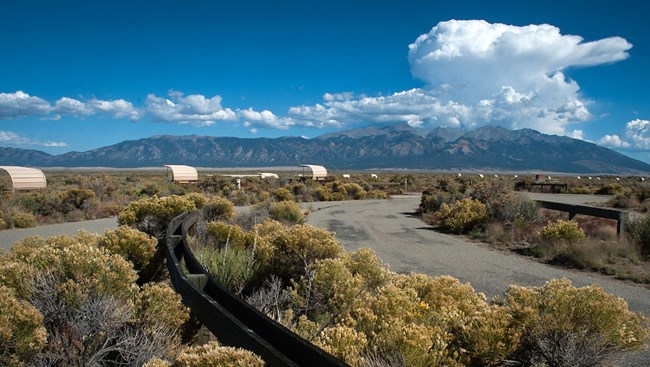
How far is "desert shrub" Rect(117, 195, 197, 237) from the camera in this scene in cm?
959

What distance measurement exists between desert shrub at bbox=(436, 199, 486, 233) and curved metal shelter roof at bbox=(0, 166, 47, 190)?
23217 millimetres

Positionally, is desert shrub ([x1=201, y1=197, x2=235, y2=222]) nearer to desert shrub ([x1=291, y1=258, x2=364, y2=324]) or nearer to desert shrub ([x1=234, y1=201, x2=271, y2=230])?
desert shrub ([x1=234, y1=201, x2=271, y2=230])

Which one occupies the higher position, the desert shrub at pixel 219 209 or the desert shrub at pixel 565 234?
the desert shrub at pixel 219 209

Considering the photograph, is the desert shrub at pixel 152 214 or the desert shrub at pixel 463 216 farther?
the desert shrub at pixel 463 216

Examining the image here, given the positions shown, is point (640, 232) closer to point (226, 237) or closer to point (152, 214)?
point (226, 237)

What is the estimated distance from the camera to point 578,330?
3.79m

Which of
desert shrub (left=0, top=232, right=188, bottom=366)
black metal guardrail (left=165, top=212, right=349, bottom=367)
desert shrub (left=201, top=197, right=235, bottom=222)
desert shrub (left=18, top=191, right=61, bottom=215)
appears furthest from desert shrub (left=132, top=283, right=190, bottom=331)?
desert shrub (left=18, top=191, right=61, bottom=215)

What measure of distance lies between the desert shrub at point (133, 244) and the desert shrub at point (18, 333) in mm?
3104

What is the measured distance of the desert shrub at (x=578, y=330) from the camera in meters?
3.69

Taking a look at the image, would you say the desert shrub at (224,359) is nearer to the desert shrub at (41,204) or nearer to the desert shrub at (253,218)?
the desert shrub at (253,218)

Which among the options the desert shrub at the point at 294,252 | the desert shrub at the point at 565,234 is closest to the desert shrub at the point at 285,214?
the desert shrub at the point at 565,234

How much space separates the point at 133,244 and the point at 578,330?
5.53 metres

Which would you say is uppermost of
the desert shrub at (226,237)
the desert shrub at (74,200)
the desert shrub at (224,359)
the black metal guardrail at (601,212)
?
the desert shrub at (224,359)

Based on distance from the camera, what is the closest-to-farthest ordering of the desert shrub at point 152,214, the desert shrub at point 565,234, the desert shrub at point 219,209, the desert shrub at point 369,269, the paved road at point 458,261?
the desert shrub at point 369,269, the paved road at point 458,261, the desert shrub at point 152,214, the desert shrub at point 565,234, the desert shrub at point 219,209
